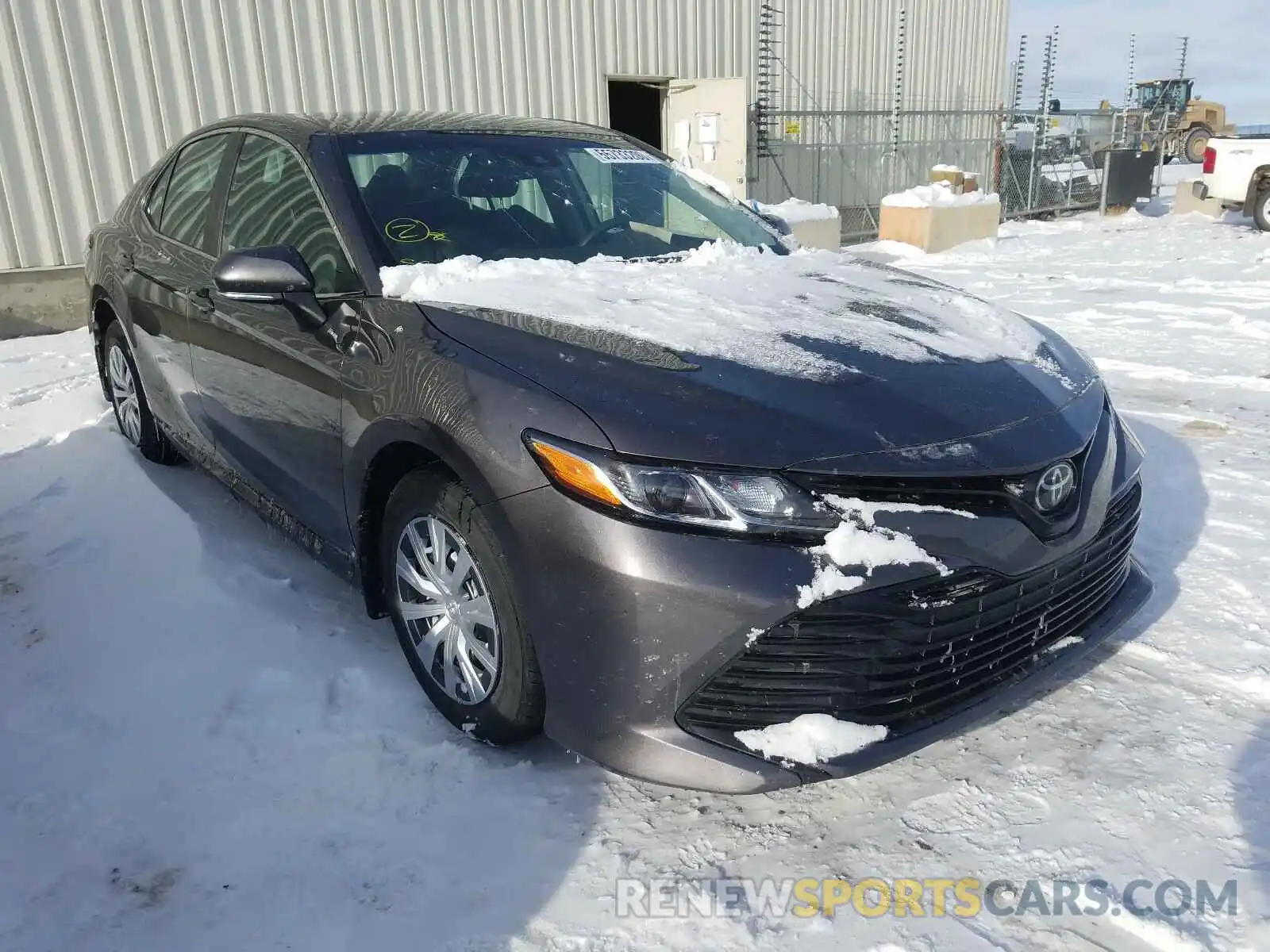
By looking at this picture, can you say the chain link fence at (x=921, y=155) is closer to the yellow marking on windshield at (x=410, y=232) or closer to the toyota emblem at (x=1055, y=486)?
the yellow marking on windshield at (x=410, y=232)

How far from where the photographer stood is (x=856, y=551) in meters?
1.82

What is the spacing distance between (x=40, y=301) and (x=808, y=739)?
8.21 metres

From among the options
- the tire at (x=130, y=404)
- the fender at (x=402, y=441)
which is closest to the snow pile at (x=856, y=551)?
the fender at (x=402, y=441)

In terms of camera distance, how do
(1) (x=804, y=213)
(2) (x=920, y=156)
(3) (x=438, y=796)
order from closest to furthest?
(3) (x=438, y=796), (1) (x=804, y=213), (2) (x=920, y=156)

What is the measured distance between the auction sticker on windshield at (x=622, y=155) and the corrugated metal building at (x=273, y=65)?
6260 millimetres

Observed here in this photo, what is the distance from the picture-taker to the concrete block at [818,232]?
10.5 m

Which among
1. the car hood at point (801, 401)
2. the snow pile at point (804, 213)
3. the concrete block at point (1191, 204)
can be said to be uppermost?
the car hood at point (801, 401)

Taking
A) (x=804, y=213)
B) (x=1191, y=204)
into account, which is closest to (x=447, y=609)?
(x=804, y=213)

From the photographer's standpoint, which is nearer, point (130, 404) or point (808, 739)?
point (808, 739)

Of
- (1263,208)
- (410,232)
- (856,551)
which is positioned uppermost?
(410,232)

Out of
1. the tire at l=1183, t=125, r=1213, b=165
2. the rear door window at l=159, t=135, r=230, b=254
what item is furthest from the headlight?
the tire at l=1183, t=125, r=1213, b=165

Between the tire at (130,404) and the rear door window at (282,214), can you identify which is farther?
the tire at (130,404)

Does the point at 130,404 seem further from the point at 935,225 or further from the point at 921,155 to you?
the point at 921,155

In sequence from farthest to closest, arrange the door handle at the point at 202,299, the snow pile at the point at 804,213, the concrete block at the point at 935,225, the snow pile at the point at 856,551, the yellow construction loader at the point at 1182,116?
1. the yellow construction loader at the point at 1182,116
2. the concrete block at the point at 935,225
3. the snow pile at the point at 804,213
4. the door handle at the point at 202,299
5. the snow pile at the point at 856,551
